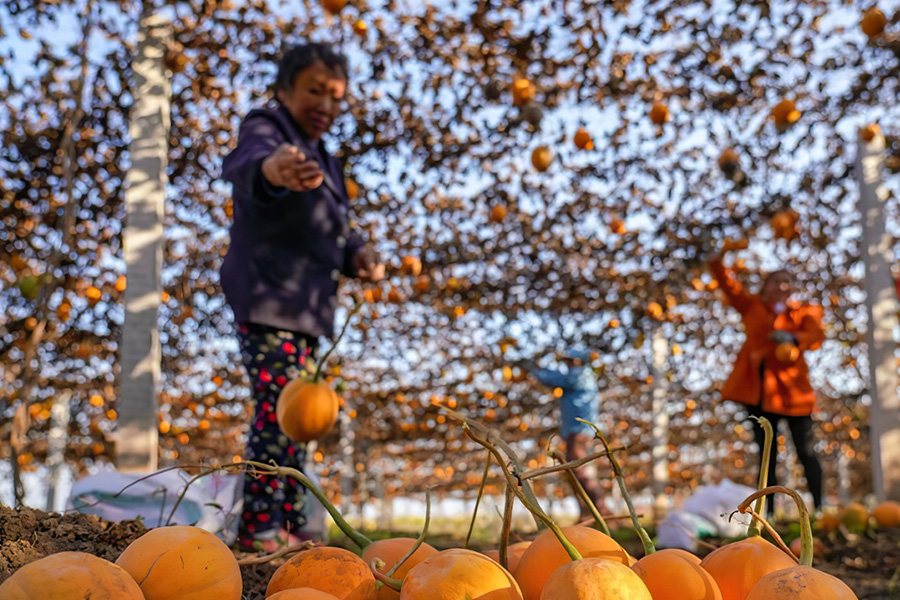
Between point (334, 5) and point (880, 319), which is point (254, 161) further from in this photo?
point (880, 319)

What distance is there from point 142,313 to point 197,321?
2503 mm

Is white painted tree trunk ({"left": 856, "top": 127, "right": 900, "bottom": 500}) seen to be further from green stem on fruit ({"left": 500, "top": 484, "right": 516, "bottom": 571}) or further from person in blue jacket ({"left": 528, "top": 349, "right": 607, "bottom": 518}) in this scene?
green stem on fruit ({"left": 500, "top": 484, "right": 516, "bottom": 571})

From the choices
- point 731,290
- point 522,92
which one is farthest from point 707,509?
point 522,92

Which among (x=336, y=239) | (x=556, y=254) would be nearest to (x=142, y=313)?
(x=336, y=239)

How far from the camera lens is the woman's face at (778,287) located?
4434 mm

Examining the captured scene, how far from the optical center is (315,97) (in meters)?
2.55

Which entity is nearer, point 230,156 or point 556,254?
point 230,156

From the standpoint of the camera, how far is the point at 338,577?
826 millimetres

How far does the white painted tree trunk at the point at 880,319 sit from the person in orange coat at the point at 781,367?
82 centimetres

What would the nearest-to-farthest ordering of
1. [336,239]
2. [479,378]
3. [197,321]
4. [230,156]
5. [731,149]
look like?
[230,156]
[336,239]
[731,149]
[197,321]
[479,378]

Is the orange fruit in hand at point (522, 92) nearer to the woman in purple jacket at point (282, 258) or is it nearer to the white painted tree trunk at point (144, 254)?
the woman in purple jacket at point (282, 258)

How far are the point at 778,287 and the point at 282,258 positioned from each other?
3.38 metres

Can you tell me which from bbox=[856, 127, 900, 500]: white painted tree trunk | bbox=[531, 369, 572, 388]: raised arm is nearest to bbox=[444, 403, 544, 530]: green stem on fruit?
bbox=[856, 127, 900, 500]: white painted tree trunk

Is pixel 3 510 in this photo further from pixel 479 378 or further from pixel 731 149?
pixel 479 378
